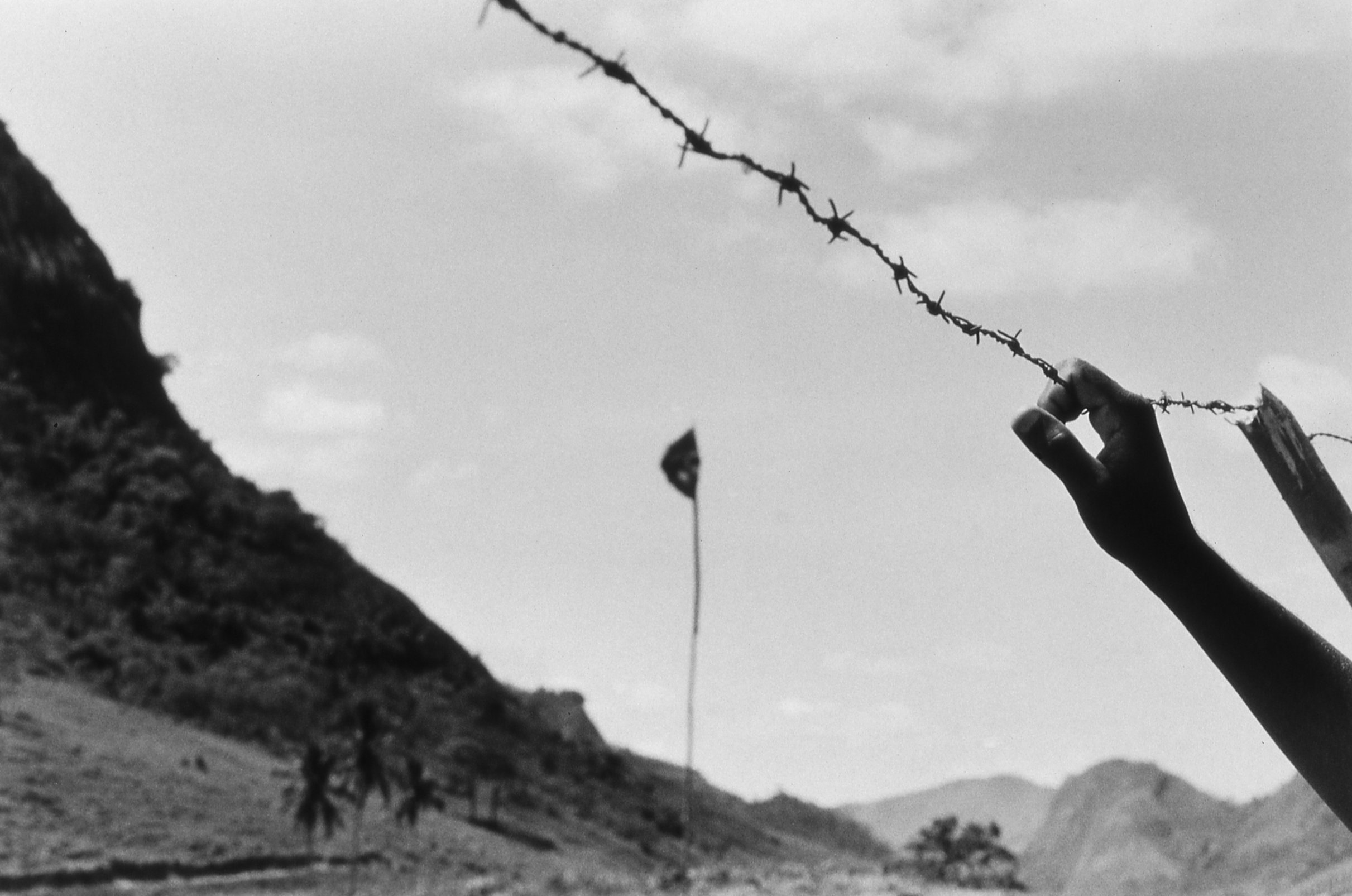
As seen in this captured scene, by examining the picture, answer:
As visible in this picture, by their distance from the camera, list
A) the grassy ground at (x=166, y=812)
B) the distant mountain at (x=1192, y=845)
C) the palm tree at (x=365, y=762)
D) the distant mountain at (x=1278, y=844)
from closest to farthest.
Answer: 1. the grassy ground at (x=166, y=812)
2. the palm tree at (x=365, y=762)
3. the distant mountain at (x=1278, y=844)
4. the distant mountain at (x=1192, y=845)

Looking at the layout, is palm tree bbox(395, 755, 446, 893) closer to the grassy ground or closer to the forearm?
the grassy ground

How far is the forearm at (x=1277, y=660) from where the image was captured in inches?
146

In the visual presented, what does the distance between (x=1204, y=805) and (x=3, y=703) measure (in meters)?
148

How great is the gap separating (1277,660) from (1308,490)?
2.60 ft

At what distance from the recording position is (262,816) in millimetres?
71188

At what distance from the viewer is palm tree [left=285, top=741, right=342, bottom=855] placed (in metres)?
69.4

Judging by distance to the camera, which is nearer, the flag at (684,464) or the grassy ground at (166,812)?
the flag at (684,464)

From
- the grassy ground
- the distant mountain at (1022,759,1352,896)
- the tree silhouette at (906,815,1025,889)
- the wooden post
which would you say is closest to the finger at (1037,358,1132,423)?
the wooden post

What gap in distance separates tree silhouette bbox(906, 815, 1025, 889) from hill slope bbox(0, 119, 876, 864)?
61.3ft

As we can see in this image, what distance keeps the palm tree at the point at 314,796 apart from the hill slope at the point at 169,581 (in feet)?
31.8

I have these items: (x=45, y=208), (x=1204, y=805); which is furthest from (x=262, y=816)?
(x=1204, y=805)

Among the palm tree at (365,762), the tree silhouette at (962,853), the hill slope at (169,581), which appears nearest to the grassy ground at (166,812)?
the palm tree at (365,762)

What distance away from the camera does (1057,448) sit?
3.63m

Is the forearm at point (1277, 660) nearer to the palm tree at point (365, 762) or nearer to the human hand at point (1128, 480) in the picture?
the human hand at point (1128, 480)
